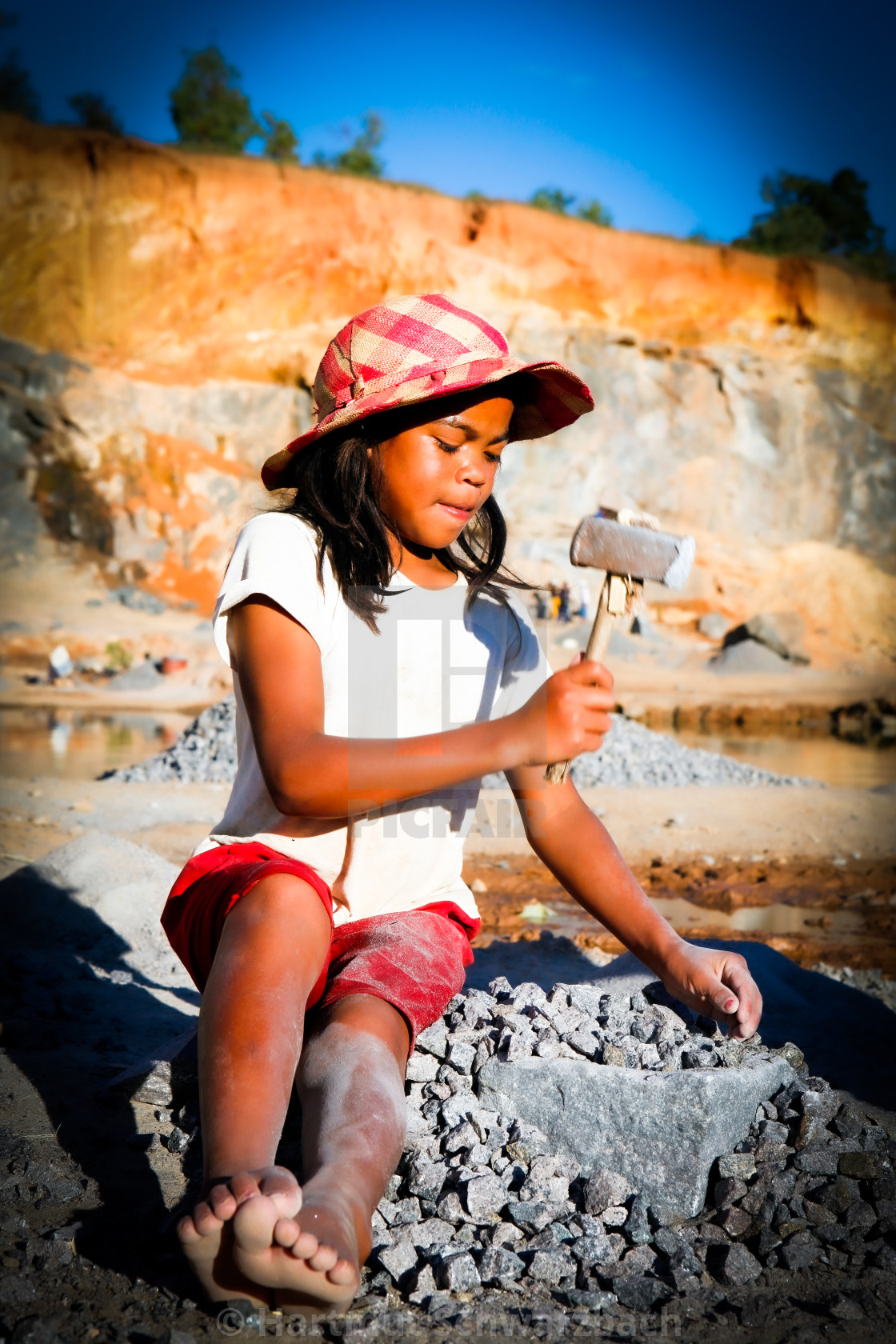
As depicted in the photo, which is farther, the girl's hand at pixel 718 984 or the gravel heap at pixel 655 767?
the gravel heap at pixel 655 767

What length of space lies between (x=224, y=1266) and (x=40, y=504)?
18.7 metres

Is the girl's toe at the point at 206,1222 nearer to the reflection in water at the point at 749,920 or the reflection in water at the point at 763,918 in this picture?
the reflection in water at the point at 749,920

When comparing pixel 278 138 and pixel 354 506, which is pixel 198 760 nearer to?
pixel 354 506

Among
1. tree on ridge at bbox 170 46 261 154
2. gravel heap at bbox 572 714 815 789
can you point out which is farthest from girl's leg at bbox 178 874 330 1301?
tree on ridge at bbox 170 46 261 154

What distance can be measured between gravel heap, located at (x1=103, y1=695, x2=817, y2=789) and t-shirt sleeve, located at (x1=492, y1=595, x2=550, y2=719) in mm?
5123

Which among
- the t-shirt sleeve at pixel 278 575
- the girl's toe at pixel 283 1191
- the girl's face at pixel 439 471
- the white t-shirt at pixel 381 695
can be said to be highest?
the girl's face at pixel 439 471

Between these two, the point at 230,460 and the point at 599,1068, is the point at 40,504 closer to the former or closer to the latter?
the point at 230,460

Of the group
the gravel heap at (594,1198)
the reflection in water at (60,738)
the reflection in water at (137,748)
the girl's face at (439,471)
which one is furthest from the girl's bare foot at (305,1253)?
the reflection in water at (60,738)

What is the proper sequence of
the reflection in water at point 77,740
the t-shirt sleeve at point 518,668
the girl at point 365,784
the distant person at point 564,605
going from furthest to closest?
the distant person at point 564,605 → the reflection in water at point 77,740 → the t-shirt sleeve at point 518,668 → the girl at point 365,784

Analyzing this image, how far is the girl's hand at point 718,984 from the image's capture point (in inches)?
77.9

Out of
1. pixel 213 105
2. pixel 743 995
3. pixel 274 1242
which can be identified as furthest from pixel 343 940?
pixel 213 105

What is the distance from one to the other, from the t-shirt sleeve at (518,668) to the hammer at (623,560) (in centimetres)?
36

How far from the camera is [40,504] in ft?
59.9

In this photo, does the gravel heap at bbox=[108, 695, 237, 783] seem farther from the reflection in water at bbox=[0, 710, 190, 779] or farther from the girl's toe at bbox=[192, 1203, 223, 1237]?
the girl's toe at bbox=[192, 1203, 223, 1237]
